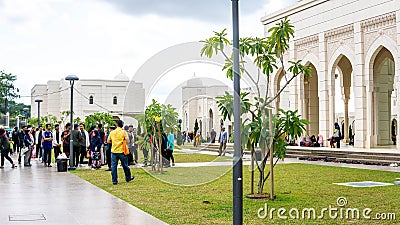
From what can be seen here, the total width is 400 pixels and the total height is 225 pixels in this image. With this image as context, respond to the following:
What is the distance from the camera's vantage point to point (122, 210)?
9.49 meters

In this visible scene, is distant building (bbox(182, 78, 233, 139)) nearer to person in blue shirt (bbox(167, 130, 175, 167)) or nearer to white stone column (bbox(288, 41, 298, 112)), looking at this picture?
person in blue shirt (bbox(167, 130, 175, 167))

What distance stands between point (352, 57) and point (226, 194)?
19.6 m

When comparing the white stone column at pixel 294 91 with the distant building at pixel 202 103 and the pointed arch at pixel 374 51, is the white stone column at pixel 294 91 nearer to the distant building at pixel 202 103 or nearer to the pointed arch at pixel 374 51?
the pointed arch at pixel 374 51

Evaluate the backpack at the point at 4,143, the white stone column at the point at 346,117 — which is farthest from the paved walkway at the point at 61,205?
the white stone column at the point at 346,117

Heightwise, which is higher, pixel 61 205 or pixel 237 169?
pixel 237 169

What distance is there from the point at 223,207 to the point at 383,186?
Answer: 508 centimetres

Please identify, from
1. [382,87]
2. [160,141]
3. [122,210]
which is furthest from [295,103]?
[122,210]

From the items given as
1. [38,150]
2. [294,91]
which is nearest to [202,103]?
[38,150]

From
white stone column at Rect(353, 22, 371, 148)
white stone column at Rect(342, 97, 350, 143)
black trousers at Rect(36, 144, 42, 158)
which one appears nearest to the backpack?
black trousers at Rect(36, 144, 42, 158)

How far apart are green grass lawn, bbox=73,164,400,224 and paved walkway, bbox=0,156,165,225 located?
15.6 inches

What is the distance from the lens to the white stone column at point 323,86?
3117 centimetres

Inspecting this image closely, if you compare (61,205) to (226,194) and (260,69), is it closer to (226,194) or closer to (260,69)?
(226,194)

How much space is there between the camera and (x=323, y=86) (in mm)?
31281

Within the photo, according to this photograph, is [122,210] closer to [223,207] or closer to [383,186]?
[223,207]
